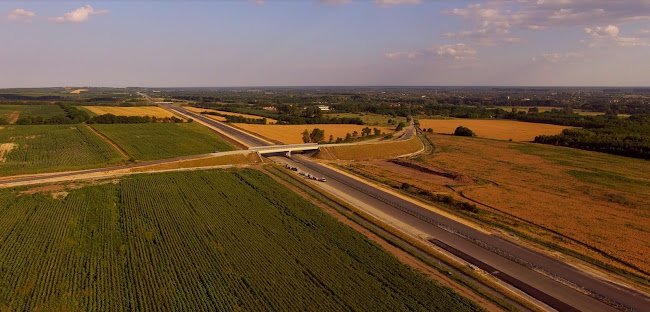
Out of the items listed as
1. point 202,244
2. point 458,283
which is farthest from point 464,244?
point 202,244

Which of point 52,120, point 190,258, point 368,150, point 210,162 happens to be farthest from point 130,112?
point 190,258

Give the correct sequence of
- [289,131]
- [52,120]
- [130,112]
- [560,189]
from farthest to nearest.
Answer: [130,112] → [289,131] → [52,120] → [560,189]

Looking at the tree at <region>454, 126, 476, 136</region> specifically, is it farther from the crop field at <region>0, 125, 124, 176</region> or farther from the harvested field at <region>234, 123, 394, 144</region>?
the crop field at <region>0, 125, 124, 176</region>

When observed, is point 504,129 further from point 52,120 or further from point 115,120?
point 52,120

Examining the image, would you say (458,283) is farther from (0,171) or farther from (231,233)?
(0,171)

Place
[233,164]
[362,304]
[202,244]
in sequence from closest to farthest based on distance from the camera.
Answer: [362,304], [202,244], [233,164]

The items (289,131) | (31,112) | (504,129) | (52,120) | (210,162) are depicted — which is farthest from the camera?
(504,129)
